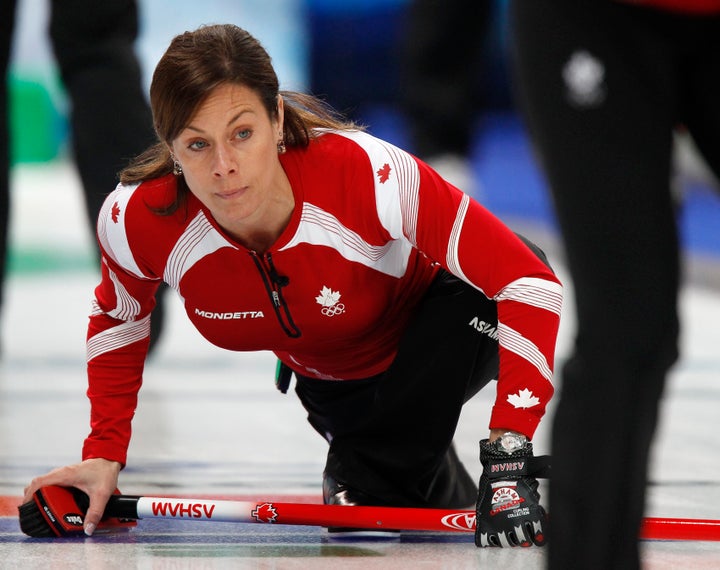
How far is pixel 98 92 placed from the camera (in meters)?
4.25

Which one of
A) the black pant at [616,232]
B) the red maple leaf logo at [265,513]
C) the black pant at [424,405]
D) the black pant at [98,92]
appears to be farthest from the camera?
the black pant at [98,92]

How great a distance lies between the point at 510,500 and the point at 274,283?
0.60 metres

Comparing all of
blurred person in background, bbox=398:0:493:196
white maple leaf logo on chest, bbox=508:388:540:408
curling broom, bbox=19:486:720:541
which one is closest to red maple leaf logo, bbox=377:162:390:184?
white maple leaf logo on chest, bbox=508:388:540:408

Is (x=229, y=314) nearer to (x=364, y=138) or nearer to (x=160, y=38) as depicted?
(x=364, y=138)

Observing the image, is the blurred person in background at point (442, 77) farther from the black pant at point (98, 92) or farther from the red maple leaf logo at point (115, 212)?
the red maple leaf logo at point (115, 212)

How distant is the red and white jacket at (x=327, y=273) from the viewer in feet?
7.22

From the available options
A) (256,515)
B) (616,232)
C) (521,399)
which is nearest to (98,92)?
(256,515)

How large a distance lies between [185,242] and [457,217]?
0.50 metres

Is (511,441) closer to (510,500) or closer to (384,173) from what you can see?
(510,500)

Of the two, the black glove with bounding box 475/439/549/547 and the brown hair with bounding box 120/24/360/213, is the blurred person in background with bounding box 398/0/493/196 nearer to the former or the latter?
the brown hair with bounding box 120/24/360/213

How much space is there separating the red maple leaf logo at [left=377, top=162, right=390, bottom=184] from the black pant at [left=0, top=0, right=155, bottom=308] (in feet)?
6.62

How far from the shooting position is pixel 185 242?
2352mm

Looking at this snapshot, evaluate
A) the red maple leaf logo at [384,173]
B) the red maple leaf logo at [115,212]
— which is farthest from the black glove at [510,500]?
the red maple leaf logo at [115,212]

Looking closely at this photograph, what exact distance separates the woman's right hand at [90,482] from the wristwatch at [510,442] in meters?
0.75
